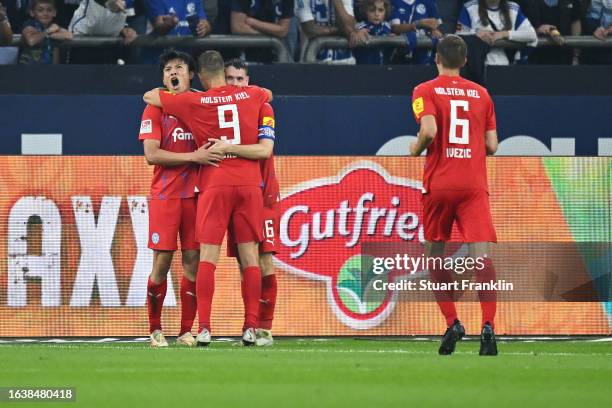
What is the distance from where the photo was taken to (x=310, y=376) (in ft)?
28.4

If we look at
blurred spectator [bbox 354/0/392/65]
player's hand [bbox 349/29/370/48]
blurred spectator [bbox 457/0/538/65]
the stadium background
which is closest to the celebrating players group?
the stadium background

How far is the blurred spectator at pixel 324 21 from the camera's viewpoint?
1670cm

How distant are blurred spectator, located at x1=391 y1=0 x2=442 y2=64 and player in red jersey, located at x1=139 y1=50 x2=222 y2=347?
17.1ft

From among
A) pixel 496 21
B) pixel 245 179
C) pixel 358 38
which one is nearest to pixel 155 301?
pixel 245 179

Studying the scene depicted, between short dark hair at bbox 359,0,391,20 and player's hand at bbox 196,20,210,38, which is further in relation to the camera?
short dark hair at bbox 359,0,391,20

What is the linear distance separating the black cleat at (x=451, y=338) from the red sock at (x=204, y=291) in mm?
1822

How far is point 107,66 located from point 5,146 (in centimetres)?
128

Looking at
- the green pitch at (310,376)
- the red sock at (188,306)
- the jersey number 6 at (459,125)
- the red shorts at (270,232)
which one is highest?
the jersey number 6 at (459,125)

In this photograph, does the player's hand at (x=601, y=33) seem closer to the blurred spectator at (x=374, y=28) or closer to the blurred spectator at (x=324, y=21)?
the blurred spectator at (x=374, y=28)

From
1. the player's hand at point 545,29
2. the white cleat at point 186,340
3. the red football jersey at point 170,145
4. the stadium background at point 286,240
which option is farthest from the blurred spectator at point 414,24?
the white cleat at point 186,340

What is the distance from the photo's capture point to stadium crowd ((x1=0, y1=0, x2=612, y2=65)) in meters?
16.3

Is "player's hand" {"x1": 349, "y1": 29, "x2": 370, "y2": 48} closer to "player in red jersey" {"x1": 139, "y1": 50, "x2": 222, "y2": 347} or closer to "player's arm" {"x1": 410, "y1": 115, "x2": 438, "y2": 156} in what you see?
"player in red jersey" {"x1": 139, "y1": 50, "x2": 222, "y2": 347}

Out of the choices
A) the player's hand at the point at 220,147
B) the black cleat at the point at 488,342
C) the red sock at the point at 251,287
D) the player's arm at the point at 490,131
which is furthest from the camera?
the red sock at the point at 251,287

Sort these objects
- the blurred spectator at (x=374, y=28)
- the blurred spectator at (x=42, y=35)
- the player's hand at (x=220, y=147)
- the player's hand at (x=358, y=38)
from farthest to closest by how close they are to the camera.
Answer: the blurred spectator at (x=374, y=28) < the player's hand at (x=358, y=38) < the blurred spectator at (x=42, y=35) < the player's hand at (x=220, y=147)
